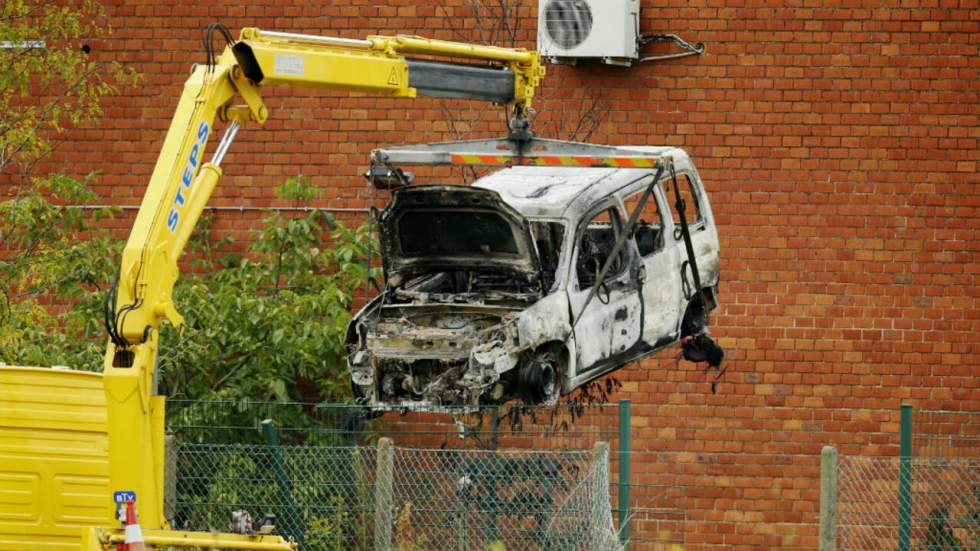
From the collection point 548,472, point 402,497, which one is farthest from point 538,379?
point 402,497

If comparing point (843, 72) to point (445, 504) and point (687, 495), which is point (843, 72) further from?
point (445, 504)

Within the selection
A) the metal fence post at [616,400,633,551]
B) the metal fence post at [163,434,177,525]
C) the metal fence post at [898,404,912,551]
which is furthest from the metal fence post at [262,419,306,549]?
the metal fence post at [898,404,912,551]

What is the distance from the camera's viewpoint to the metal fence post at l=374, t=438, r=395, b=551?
A: 12.0 meters

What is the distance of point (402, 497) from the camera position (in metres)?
12.9

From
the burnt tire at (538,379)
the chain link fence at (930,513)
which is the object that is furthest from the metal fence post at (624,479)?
the chain link fence at (930,513)

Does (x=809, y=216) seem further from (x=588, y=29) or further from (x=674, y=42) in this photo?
(x=588, y=29)

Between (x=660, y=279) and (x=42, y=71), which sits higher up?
(x=42, y=71)

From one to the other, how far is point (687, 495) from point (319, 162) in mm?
4933

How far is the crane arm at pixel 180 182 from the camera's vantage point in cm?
987

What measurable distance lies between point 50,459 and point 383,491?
7.37 ft

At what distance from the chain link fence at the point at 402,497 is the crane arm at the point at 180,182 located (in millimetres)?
1631

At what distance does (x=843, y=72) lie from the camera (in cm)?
1700

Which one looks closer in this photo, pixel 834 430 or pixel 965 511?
pixel 965 511

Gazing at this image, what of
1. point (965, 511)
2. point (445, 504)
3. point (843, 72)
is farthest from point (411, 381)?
point (843, 72)
